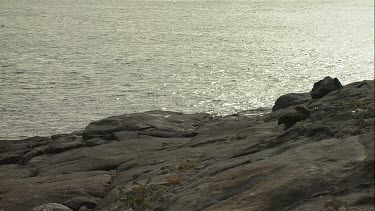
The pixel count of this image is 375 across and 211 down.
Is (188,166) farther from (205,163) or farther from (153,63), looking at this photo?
(153,63)

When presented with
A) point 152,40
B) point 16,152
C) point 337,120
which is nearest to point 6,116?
point 16,152

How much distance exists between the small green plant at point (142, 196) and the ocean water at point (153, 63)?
62.4 ft

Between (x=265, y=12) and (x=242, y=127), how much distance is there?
4887 inches

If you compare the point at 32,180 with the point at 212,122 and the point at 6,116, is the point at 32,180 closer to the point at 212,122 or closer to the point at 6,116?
the point at 212,122

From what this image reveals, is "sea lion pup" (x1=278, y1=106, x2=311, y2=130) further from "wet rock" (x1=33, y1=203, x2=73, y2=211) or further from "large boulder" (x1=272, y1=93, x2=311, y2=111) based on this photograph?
"large boulder" (x1=272, y1=93, x2=311, y2=111)

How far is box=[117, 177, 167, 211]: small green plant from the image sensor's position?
48.0ft

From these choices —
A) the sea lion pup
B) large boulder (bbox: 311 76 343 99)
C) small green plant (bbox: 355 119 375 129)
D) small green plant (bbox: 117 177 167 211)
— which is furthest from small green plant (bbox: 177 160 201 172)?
large boulder (bbox: 311 76 343 99)

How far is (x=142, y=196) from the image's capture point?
1512 centimetres

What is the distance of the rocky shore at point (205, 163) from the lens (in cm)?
1235

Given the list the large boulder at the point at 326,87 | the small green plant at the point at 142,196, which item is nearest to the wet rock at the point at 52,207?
the small green plant at the point at 142,196

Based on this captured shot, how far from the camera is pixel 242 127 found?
25047 mm

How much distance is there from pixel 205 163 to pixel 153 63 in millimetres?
41022

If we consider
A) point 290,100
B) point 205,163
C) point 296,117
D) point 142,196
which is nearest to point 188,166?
point 205,163

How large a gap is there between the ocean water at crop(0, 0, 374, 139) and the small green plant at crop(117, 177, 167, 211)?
749 inches
